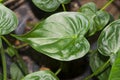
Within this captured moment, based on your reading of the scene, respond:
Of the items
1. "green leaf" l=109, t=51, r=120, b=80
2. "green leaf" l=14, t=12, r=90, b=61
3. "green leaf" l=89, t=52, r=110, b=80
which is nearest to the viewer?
"green leaf" l=109, t=51, r=120, b=80

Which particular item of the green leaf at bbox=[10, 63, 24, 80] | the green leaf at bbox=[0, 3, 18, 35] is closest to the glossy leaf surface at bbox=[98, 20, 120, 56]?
the green leaf at bbox=[0, 3, 18, 35]

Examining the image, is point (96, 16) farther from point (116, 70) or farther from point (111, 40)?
point (116, 70)

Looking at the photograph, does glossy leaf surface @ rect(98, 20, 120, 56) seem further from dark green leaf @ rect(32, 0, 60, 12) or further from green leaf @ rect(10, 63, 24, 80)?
green leaf @ rect(10, 63, 24, 80)

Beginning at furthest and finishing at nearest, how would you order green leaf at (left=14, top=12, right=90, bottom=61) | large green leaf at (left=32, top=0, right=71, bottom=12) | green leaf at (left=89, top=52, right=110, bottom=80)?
1. green leaf at (left=89, top=52, right=110, bottom=80)
2. large green leaf at (left=32, top=0, right=71, bottom=12)
3. green leaf at (left=14, top=12, right=90, bottom=61)

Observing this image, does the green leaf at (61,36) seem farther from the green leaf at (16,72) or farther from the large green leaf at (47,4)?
the green leaf at (16,72)

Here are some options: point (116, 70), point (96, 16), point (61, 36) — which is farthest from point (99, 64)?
point (116, 70)

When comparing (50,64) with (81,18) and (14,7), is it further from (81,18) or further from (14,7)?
(81,18)

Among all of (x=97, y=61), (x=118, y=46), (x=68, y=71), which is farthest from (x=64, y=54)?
(x=68, y=71)
